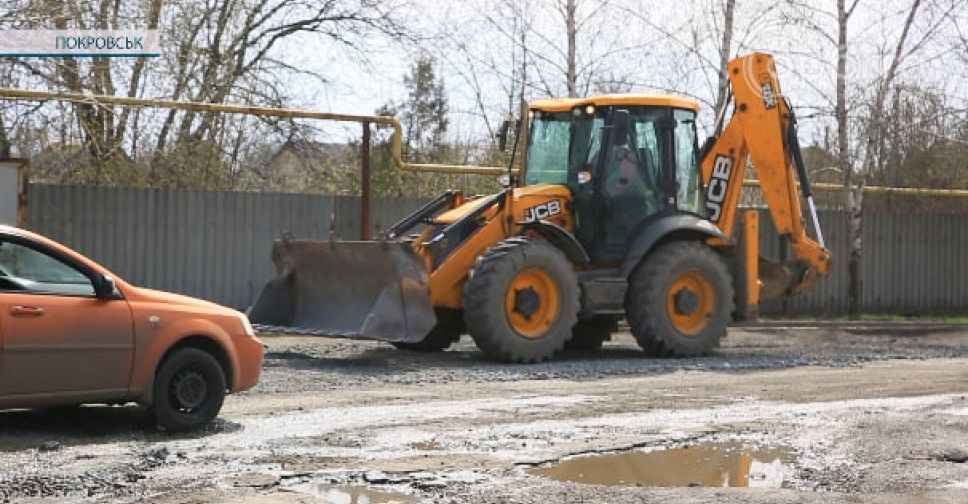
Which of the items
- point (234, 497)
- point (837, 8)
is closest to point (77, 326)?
point (234, 497)

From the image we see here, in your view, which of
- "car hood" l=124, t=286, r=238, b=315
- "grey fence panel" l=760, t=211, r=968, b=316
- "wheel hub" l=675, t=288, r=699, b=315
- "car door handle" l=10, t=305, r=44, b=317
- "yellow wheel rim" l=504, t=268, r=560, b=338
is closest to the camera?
"car door handle" l=10, t=305, r=44, b=317

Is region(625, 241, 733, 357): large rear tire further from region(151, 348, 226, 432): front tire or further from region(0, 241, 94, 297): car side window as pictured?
region(0, 241, 94, 297): car side window

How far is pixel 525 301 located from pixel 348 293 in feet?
6.44

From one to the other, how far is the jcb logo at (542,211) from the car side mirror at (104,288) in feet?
21.3

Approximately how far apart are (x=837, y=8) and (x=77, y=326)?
676 inches

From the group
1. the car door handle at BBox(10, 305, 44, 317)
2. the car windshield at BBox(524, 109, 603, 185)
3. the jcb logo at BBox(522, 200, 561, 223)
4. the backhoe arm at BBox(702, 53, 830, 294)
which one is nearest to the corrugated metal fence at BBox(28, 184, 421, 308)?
the car windshield at BBox(524, 109, 603, 185)

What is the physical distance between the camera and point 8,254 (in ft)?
29.8

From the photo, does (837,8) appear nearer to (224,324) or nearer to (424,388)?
(424,388)

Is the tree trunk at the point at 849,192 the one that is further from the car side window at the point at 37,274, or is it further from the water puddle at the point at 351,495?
the water puddle at the point at 351,495

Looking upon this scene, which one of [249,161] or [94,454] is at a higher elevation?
[249,161]

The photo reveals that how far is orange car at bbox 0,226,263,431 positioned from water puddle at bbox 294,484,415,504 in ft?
7.13

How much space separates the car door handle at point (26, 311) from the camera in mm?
8773

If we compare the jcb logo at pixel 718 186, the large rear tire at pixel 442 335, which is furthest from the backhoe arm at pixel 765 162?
the large rear tire at pixel 442 335

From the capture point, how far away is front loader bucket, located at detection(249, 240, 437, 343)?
1403cm
